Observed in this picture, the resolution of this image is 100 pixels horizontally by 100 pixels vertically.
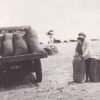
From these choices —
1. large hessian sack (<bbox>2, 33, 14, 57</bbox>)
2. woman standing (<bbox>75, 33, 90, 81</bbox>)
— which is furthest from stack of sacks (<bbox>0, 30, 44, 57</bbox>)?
woman standing (<bbox>75, 33, 90, 81</bbox>)

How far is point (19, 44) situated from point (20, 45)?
2.3 inches

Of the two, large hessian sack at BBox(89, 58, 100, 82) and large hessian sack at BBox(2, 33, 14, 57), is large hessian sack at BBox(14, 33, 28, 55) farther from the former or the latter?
large hessian sack at BBox(89, 58, 100, 82)

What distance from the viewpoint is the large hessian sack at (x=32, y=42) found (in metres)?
10.9

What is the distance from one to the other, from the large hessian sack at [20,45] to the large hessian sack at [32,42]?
149mm

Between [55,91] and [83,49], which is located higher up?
[83,49]

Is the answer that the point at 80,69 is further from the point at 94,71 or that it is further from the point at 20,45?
the point at 20,45

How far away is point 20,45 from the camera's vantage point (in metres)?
11.1

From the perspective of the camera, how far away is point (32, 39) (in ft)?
36.7

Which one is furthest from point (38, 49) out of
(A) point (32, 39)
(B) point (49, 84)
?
(B) point (49, 84)

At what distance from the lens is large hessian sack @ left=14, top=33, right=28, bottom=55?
11.0 m

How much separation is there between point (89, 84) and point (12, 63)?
2.51m

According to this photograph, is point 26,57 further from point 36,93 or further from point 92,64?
point 92,64

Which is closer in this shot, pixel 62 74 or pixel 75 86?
pixel 75 86

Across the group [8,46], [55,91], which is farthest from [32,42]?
[55,91]
